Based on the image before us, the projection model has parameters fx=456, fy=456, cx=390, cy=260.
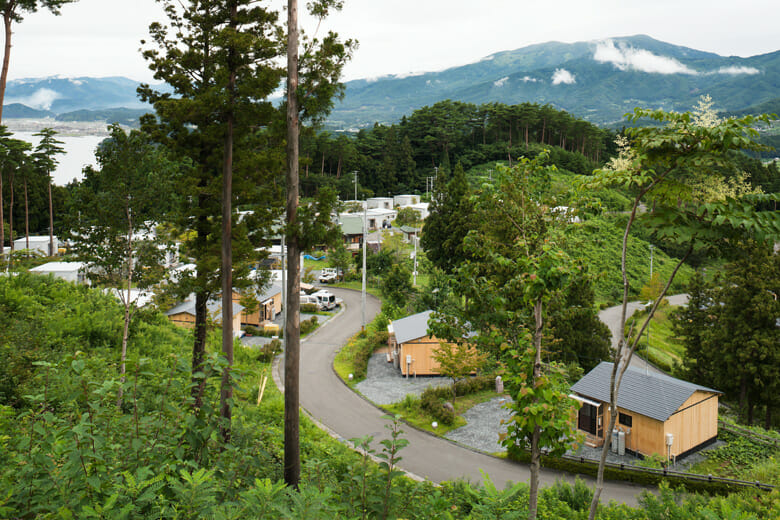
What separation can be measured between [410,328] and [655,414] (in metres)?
11.0

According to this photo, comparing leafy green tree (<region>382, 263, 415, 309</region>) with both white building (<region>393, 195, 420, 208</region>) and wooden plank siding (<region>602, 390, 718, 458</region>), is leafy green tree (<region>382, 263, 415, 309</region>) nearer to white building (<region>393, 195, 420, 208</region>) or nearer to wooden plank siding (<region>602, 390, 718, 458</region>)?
wooden plank siding (<region>602, 390, 718, 458</region>)

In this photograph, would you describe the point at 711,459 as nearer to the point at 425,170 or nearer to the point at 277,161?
the point at 277,161

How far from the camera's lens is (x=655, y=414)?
47.7ft

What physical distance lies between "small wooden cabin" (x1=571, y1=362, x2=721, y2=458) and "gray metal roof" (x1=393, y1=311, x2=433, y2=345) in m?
7.39

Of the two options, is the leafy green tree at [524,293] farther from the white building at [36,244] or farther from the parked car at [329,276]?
the white building at [36,244]

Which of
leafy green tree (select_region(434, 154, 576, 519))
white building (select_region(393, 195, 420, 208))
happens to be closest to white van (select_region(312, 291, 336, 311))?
leafy green tree (select_region(434, 154, 576, 519))

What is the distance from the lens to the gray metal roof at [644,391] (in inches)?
582

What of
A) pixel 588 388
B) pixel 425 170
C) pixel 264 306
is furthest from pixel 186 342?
pixel 425 170

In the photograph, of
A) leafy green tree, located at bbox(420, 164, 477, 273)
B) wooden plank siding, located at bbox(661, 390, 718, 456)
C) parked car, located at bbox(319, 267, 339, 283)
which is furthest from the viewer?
parked car, located at bbox(319, 267, 339, 283)

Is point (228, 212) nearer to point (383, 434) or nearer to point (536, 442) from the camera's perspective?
point (536, 442)

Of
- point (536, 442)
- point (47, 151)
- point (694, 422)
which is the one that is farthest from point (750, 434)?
point (47, 151)

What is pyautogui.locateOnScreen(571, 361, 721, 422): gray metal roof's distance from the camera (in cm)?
1478

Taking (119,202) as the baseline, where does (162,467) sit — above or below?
below

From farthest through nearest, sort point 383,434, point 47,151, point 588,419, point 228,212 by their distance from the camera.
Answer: point 47,151 < point 588,419 < point 383,434 < point 228,212
